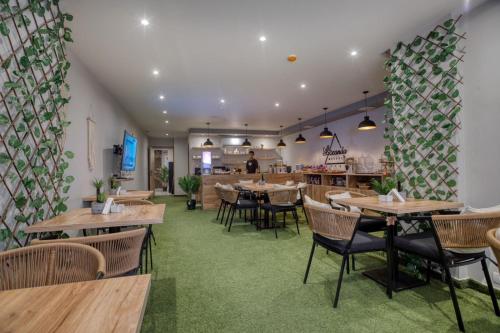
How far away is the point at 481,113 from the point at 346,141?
4.68 metres

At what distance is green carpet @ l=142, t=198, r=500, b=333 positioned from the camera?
1809 mm

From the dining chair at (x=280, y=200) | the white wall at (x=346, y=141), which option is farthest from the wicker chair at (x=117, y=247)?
the white wall at (x=346, y=141)

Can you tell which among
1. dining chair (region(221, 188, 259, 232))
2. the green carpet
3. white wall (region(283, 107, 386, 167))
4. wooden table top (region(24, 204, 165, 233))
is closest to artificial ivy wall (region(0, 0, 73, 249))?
wooden table top (region(24, 204, 165, 233))

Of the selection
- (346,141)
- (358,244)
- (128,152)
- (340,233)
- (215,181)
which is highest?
(346,141)

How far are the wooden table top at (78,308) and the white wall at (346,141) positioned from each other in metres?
6.20

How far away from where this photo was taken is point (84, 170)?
11.7ft


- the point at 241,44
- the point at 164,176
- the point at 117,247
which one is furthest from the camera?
the point at 164,176

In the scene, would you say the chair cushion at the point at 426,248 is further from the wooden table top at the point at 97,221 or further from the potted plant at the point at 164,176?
the potted plant at the point at 164,176

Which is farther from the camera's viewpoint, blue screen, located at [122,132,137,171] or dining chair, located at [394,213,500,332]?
blue screen, located at [122,132,137,171]

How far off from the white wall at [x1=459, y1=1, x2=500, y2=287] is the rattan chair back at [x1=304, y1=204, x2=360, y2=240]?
4.71 feet

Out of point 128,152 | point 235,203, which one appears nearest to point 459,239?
point 235,203

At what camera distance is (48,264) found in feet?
4.08

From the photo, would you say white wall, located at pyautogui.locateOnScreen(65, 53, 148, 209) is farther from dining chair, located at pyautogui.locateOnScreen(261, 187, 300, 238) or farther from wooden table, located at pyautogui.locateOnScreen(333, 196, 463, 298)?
wooden table, located at pyautogui.locateOnScreen(333, 196, 463, 298)

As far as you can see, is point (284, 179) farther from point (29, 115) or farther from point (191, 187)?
point (29, 115)
